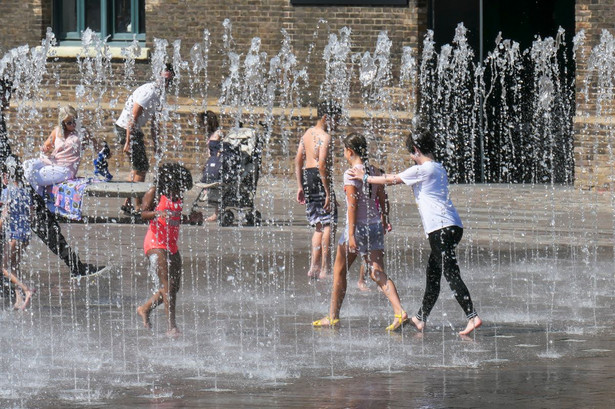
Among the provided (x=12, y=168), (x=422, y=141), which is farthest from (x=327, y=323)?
(x=12, y=168)

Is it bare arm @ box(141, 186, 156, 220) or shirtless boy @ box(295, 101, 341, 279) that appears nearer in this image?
bare arm @ box(141, 186, 156, 220)

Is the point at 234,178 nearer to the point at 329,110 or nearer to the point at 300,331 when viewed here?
the point at 329,110

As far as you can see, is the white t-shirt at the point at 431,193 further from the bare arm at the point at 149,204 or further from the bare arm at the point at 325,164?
the bare arm at the point at 325,164

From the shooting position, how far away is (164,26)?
24656 mm

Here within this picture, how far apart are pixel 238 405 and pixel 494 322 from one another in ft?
11.9

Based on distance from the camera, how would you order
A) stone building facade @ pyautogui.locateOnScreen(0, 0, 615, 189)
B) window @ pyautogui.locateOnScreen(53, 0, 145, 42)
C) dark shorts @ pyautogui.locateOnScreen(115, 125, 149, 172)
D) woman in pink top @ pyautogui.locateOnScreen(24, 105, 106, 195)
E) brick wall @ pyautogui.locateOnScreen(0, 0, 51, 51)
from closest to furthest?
woman in pink top @ pyautogui.locateOnScreen(24, 105, 106, 195)
dark shorts @ pyautogui.locateOnScreen(115, 125, 149, 172)
stone building facade @ pyautogui.locateOnScreen(0, 0, 615, 189)
window @ pyautogui.locateOnScreen(53, 0, 145, 42)
brick wall @ pyautogui.locateOnScreen(0, 0, 51, 51)

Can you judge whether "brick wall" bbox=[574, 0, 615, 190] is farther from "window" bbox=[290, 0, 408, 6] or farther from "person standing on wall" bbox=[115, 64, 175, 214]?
"person standing on wall" bbox=[115, 64, 175, 214]

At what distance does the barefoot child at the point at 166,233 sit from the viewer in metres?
11.0

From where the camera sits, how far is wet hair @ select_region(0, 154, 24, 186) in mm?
12438

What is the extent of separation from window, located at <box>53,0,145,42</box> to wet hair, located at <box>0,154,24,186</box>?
13033 mm

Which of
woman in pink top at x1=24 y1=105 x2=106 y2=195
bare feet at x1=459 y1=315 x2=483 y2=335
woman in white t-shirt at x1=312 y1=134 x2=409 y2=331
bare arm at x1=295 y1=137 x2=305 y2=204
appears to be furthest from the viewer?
woman in pink top at x1=24 y1=105 x2=106 y2=195

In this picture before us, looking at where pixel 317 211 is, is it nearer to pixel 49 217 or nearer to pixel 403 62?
pixel 49 217

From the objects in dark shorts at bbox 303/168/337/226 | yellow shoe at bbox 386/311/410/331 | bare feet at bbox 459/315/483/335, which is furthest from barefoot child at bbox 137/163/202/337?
dark shorts at bbox 303/168/337/226

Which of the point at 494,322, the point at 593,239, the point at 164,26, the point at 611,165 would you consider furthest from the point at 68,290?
the point at 164,26
